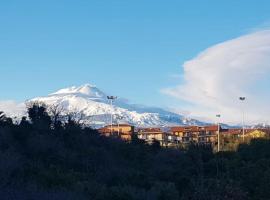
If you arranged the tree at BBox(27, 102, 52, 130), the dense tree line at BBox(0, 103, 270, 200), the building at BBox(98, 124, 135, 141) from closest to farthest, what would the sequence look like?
the dense tree line at BBox(0, 103, 270, 200)
the tree at BBox(27, 102, 52, 130)
the building at BBox(98, 124, 135, 141)

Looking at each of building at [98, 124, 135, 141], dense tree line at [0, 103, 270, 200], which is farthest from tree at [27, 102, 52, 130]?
building at [98, 124, 135, 141]

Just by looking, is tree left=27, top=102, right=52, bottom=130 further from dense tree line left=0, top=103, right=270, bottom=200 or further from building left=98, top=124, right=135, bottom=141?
building left=98, top=124, right=135, bottom=141

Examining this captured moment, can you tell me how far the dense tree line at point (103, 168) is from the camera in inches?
789

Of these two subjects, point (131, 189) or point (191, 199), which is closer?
point (131, 189)

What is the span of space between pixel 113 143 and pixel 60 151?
9974mm

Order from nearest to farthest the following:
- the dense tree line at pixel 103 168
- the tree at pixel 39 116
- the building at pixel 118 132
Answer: the dense tree line at pixel 103 168, the tree at pixel 39 116, the building at pixel 118 132

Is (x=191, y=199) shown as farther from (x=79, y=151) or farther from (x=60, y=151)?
(x=79, y=151)

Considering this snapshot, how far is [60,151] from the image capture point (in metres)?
35.1

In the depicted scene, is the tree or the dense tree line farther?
the tree

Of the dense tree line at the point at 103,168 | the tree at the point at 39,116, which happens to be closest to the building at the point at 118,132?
the dense tree line at the point at 103,168

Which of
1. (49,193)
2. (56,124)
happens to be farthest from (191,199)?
(56,124)

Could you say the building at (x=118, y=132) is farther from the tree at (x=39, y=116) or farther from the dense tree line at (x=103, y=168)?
the tree at (x=39, y=116)

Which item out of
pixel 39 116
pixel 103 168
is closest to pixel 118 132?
pixel 39 116

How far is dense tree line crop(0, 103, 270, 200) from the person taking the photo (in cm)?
2003
